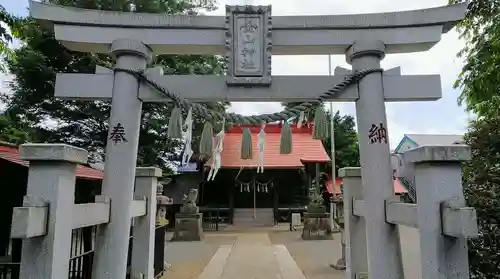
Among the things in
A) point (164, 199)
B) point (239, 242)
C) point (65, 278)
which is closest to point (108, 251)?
point (65, 278)

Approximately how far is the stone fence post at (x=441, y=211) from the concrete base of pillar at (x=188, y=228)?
1078 cm

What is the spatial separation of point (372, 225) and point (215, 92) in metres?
2.13

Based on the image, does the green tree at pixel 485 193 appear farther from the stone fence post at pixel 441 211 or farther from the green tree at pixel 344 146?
the green tree at pixel 344 146

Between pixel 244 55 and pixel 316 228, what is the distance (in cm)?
1005

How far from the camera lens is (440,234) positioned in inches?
99.3

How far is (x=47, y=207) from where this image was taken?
2477 millimetres

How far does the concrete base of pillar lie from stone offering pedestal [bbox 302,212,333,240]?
3.75 metres

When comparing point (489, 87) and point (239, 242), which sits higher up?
point (489, 87)

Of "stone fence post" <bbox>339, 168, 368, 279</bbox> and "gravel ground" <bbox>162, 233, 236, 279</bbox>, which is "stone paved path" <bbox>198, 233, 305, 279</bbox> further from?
"stone fence post" <bbox>339, 168, 368, 279</bbox>

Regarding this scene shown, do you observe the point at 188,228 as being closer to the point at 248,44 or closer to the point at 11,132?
the point at 11,132

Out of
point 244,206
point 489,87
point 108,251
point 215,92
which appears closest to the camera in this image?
point 108,251

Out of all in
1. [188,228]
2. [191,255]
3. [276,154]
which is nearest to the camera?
[191,255]

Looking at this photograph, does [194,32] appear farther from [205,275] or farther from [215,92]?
[205,275]

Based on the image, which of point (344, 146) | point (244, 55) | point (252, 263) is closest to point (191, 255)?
point (252, 263)
